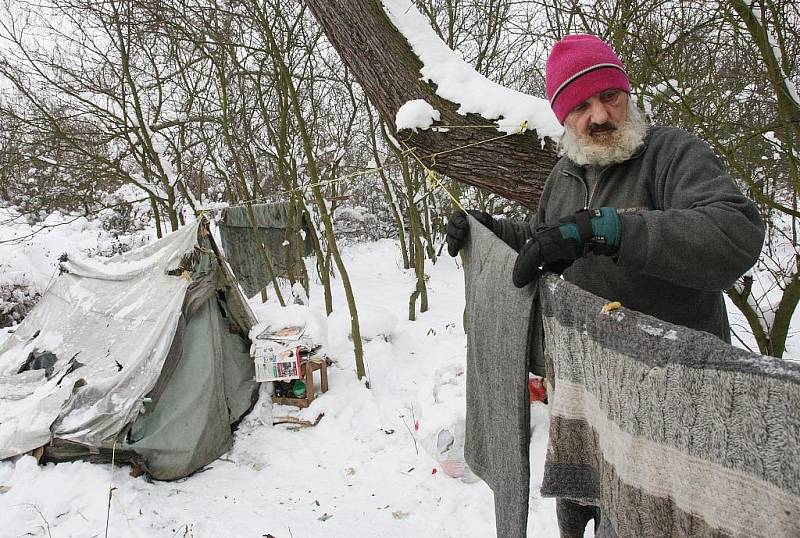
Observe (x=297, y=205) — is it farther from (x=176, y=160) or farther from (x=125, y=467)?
(x=125, y=467)

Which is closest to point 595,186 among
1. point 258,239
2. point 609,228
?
point 609,228

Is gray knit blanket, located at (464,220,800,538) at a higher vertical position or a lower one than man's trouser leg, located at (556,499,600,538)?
higher

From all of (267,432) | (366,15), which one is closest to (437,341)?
(267,432)

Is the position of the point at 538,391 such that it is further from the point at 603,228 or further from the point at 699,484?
the point at 699,484

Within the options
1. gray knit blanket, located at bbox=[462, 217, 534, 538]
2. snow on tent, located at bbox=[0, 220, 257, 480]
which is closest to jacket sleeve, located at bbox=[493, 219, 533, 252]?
gray knit blanket, located at bbox=[462, 217, 534, 538]

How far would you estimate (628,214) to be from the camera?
3.21 ft

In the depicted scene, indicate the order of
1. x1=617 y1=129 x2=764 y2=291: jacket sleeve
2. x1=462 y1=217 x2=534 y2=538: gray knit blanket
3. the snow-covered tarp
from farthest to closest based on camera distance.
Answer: the snow-covered tarp → x1=462 y1=217 x2=534 y2=538: gray knit blanket → x1=617 y1=129 x2=764 y2=291: jacket sleeve

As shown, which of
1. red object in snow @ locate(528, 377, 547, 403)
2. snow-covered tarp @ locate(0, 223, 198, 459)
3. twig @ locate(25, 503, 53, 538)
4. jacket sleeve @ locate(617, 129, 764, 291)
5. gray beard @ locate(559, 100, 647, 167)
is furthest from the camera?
snow-covered tarp @ locate(0, 223, 198, 459)

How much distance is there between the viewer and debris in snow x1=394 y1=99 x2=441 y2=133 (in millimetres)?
2076

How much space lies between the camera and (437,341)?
19.2 feet

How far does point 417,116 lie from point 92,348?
4.08 m

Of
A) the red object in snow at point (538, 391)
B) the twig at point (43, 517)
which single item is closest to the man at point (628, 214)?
the red object in snow at point (538, 391)

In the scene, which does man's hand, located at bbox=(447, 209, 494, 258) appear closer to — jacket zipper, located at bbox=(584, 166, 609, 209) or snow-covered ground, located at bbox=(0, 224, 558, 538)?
jacket zipper, located at bbox=(584, 166, 609, 209)

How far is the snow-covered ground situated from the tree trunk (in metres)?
1.76
